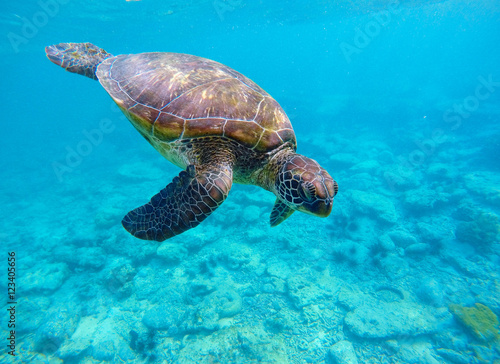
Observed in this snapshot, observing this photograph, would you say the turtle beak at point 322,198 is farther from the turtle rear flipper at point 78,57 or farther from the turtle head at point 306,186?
the turtle rear flipper at point 78,57

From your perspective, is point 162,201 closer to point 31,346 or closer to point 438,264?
point 31,346

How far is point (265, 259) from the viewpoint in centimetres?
926

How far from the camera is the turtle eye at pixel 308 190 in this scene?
9.08 feet

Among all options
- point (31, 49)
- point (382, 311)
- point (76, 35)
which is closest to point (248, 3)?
point (76, 35)

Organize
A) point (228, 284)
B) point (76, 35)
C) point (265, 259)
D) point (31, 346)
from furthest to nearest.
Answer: point (76, 35), point (265, 259), point (228, 284), point (31, 346)

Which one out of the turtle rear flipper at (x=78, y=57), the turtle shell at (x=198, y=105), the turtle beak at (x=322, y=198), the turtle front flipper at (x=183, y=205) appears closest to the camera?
the turtle beak at (x=322, y=198)

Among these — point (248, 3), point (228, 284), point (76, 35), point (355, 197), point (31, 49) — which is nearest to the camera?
point (228, 284)

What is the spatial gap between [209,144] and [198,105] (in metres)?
0.55

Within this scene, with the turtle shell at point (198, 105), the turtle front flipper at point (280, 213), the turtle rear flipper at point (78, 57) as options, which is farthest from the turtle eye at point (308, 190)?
the turtle rear flipper at point (78, 57)

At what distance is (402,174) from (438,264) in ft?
20.9

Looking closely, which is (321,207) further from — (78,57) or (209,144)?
(78,57)

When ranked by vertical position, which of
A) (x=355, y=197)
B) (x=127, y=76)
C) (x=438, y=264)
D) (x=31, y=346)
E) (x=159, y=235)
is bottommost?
(x=31, y=346)

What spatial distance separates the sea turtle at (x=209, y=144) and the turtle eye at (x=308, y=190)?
13mm

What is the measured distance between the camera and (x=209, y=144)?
3.44m
